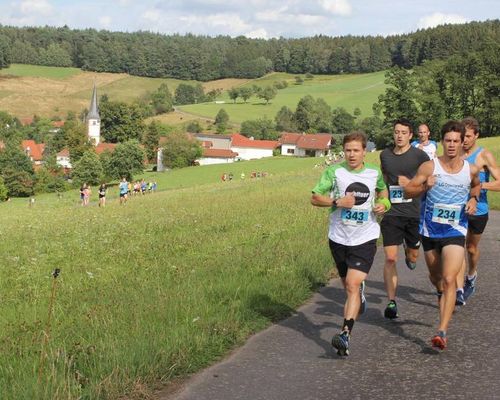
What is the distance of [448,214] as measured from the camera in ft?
20.3

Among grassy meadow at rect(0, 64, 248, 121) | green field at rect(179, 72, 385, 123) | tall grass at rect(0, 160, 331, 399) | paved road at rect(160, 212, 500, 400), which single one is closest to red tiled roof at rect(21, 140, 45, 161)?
green field at rect(179, 72, 385, 123)

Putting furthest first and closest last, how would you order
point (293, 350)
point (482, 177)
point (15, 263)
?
1. point (15, 263)
2. point (482, 177)
3. point (293, 350)

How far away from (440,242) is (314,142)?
11003cm

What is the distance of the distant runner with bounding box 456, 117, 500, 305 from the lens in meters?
7.01

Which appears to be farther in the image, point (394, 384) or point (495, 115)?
point (495, 115)

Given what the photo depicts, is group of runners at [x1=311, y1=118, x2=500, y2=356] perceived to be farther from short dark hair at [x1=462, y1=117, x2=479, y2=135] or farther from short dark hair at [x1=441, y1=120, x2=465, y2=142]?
short dark hair at [x1=462, y1=117, x2=479, y2=135]

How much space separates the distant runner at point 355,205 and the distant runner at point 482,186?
1467 mm

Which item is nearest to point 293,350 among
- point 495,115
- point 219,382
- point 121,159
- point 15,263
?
point 219,382

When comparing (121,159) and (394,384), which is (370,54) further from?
(394,384)

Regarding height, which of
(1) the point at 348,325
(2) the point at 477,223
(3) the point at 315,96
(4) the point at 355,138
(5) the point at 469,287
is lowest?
(5) the point at 469,287

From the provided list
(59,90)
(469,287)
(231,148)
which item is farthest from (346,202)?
(59,90)

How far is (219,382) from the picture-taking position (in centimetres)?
486

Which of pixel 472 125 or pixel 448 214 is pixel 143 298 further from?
pixel 472 125

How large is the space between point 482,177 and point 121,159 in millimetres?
72848
